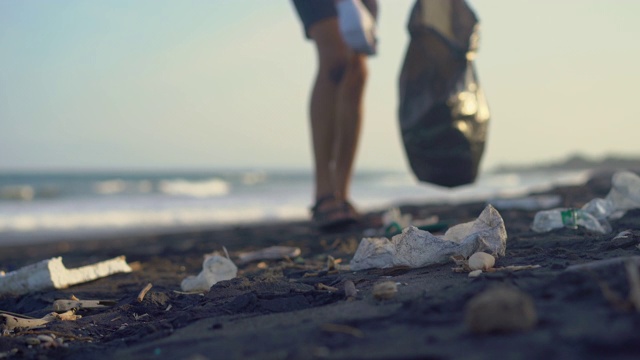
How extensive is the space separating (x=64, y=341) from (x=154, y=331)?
353mm

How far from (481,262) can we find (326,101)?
8.18 ft

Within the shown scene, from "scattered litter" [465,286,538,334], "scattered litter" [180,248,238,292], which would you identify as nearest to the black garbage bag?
"scattered litter" [180,248,238,292]

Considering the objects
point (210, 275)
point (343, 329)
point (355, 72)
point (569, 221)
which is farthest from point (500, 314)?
point (355, 72)

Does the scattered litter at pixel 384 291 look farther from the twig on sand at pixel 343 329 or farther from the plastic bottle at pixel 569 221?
the plastic bottle at pixel 569 221

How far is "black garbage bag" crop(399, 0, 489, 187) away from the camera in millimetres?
3340

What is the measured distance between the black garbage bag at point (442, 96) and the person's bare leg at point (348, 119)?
0.70 metres

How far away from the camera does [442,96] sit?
3.33 meters

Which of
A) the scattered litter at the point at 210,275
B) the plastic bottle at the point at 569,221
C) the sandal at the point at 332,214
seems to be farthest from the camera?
the sandal at the point at 332,214

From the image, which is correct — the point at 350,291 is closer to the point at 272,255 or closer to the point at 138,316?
the point at 138,316

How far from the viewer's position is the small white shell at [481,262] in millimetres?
1910

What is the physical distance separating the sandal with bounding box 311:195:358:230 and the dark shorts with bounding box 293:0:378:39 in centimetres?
107

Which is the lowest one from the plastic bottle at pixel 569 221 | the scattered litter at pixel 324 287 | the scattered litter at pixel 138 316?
the scattered litter at pixel 138 316

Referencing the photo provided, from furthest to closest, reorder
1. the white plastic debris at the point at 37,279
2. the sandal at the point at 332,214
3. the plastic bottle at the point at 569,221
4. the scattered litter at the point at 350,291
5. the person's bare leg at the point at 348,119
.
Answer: the person's bare leg at the point at 348,119 < the sandal at the point at 332,214 < the white plastic debris at the point at 37,279 < the plastic bottle at the point at 569,221 < the scattered litter at the point at 350,291

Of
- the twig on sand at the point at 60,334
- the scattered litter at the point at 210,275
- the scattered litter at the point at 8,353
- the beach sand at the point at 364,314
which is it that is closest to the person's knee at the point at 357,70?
the beach sand at the point at 364,314
